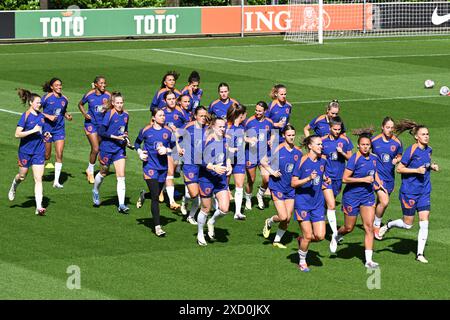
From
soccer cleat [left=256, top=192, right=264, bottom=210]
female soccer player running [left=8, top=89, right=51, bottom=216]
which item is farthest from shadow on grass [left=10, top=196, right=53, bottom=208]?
soccer cleat [left=256, top=192, right=264, bottom=210]

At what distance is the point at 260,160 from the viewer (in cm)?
2050

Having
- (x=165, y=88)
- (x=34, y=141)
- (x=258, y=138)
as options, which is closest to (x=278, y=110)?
(x=258, y=138)

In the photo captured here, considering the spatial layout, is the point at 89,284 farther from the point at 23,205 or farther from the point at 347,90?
the point at 347,90

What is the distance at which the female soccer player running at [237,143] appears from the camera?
21781mm

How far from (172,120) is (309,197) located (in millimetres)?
5894

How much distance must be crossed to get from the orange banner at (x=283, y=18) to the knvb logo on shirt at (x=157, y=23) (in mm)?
1591

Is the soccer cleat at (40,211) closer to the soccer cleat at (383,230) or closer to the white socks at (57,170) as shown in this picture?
the white socks at (57,170)

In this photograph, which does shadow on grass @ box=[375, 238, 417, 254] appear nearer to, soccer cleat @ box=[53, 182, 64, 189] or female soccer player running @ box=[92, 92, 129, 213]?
female soccer player running @ box=[92, 92, 129, 213]

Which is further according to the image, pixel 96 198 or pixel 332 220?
pixel 96 198

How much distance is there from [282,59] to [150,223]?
27108mm

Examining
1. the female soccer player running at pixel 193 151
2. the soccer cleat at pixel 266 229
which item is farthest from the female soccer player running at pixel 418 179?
the female soccer player running at pixel 193 151

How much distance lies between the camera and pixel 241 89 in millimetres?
39344

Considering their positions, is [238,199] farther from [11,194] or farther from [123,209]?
[11,194]

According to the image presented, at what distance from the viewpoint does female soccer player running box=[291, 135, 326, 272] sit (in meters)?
18.3
